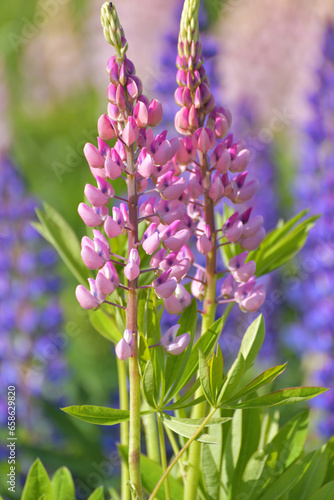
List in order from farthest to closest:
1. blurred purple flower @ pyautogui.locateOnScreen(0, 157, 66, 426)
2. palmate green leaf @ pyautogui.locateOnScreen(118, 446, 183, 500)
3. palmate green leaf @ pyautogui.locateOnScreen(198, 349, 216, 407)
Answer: blurred purple flower @ pyautogui.locateOnScreen(0, 157, 66, 426) < palmate green leaf @ pyautogui.locateOnScreen(118, 446, 183, 500) < palmate green leaf @ pyautogui.locateOnScreen(198, 349, 216, 407)

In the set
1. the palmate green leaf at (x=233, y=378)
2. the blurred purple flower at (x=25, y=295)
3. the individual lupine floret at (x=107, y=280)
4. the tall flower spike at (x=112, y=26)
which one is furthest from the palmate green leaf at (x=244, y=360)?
the blurred purple flower at (x=25, y=295)

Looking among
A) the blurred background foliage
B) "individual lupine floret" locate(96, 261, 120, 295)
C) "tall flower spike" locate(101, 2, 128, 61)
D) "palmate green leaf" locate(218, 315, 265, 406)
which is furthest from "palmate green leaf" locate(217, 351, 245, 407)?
the blurred background foliage

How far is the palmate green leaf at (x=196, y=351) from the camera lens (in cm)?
47

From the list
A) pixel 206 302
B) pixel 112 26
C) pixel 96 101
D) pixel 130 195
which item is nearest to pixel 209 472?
pixel 206 302

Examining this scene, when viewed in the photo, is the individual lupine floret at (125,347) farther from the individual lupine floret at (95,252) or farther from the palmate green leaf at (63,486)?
the palmate green leaf at (63,486)

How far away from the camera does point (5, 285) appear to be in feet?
3.93

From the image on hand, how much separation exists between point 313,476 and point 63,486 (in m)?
0.22

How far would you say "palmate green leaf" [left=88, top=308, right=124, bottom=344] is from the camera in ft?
1.89

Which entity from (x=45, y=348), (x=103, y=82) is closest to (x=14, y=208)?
(x=45, y=348)

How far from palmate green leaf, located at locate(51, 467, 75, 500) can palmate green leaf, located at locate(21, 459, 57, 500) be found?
0.03 m

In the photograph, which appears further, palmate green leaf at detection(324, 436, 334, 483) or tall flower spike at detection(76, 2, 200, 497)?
palmate green leaf at detection(324, 436, 334, 483)

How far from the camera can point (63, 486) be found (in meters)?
0.55

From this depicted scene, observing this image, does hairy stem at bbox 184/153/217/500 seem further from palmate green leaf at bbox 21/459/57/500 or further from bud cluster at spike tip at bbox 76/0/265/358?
palmate green leaf at bbox 21/459/57/500

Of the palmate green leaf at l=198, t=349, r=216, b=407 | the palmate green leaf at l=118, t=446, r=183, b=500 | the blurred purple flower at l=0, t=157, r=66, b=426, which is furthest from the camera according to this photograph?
the blurred purple flower at l=0, t=157, r=66, b=426
